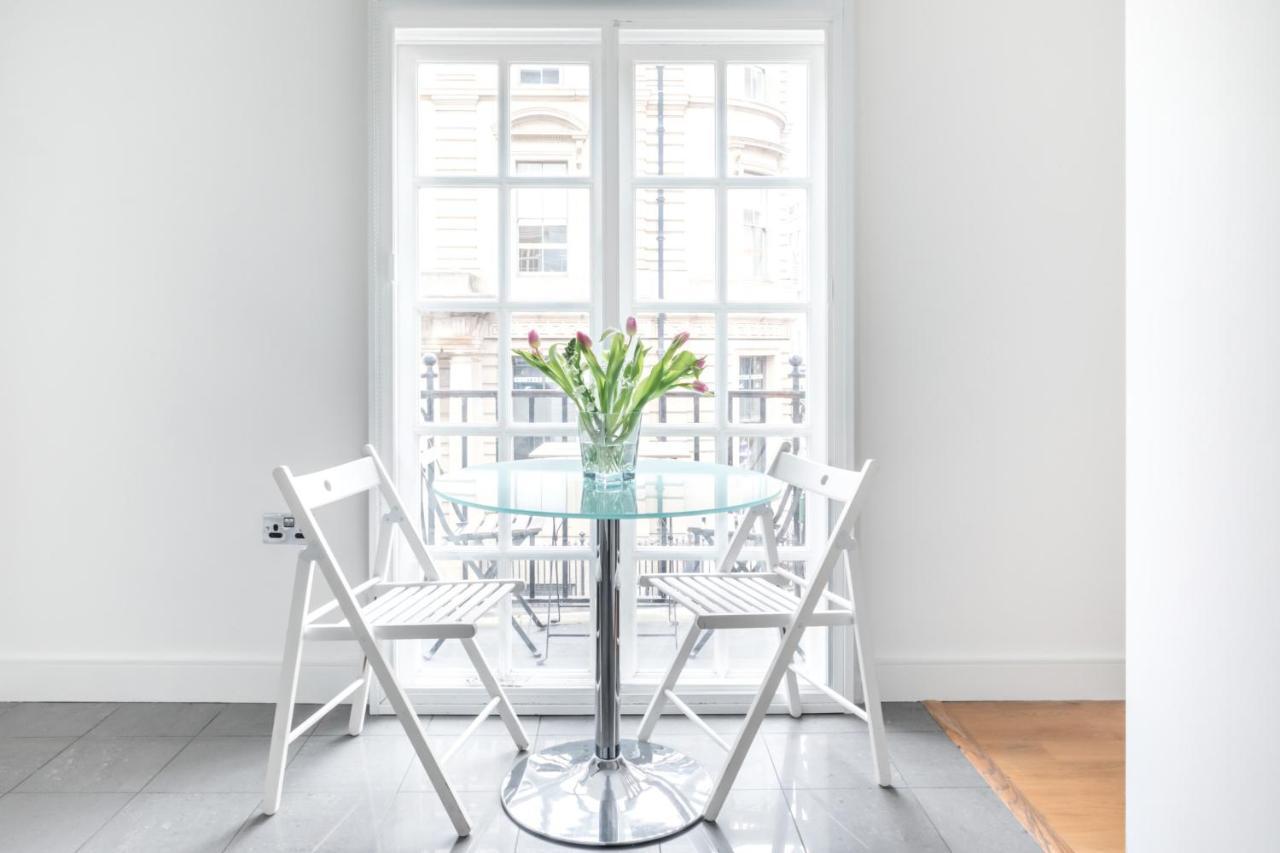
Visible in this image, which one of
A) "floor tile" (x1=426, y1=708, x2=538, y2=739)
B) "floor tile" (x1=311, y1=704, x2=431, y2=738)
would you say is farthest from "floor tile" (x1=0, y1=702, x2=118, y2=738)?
"floor tile" (x1=426, y1=708, x2=538, y2=739)

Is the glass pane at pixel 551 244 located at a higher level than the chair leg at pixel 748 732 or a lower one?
higher

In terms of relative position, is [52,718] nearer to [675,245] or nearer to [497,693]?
[497,693]

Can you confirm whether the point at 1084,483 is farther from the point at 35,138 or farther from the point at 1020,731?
the point at 35,138

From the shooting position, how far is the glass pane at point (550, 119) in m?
2.85

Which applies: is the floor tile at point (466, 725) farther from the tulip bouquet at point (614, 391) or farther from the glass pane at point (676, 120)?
the glass pane at point (676, 120)

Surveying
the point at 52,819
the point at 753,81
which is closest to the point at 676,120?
the point at 753,81

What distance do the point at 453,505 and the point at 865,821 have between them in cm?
164

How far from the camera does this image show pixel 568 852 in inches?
78.7

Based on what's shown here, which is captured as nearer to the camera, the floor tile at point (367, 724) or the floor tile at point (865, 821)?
the floor tile at point (865, 821)

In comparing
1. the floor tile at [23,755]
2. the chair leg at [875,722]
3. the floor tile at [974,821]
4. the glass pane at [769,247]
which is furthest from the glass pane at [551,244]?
the floor tile at [23,755]

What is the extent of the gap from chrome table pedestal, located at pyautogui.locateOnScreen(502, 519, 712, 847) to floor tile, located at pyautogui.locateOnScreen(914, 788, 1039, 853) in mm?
601

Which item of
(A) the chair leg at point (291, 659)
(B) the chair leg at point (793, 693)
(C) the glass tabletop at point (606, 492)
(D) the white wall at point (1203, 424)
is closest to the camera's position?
(D) the white wall at point (1203, 424)

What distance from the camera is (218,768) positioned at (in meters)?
2.42

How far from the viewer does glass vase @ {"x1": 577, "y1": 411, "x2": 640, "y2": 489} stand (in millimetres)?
2211
